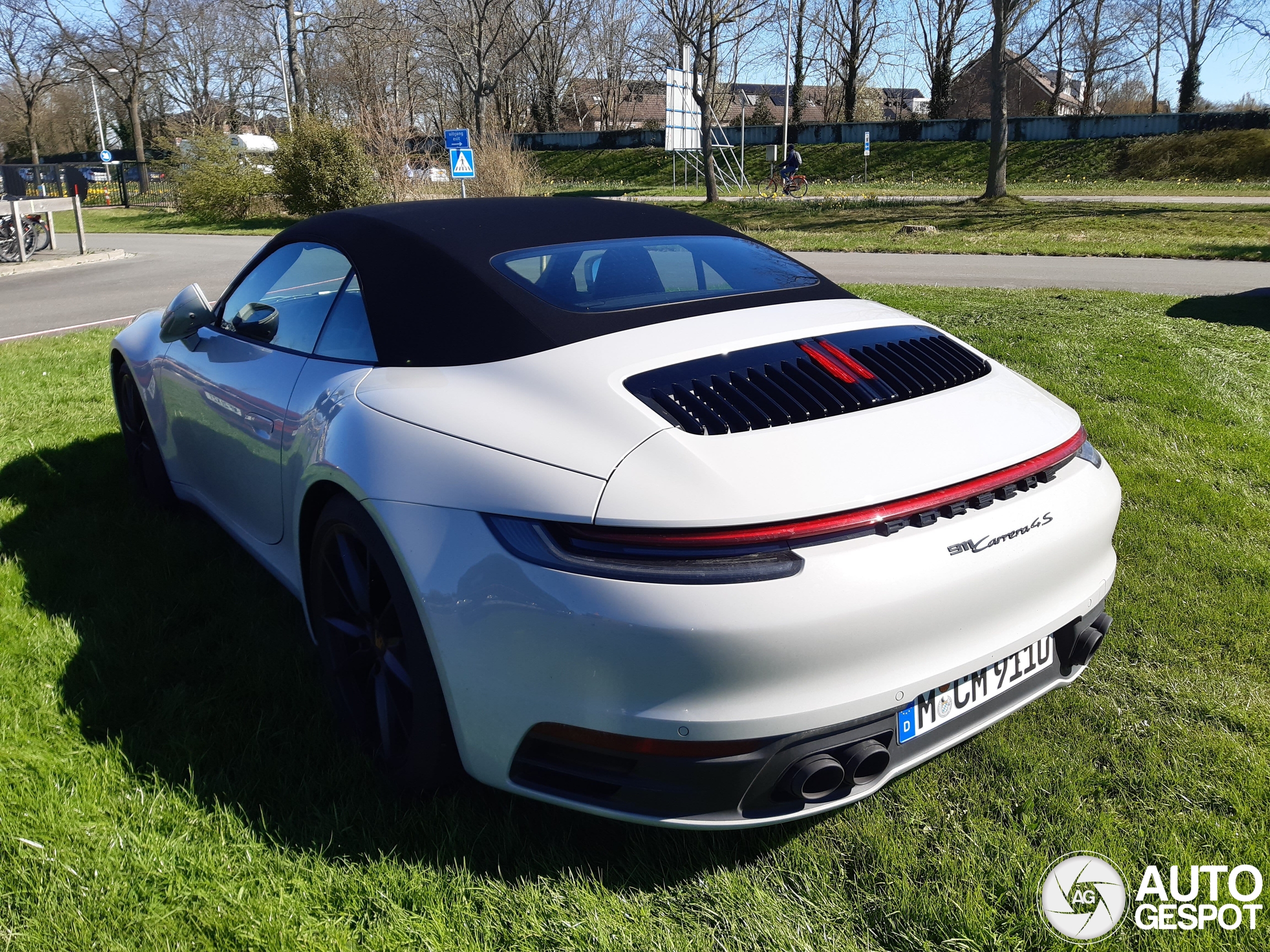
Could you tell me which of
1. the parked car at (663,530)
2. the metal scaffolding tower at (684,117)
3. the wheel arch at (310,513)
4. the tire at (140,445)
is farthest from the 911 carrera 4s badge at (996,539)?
the metal scaffolding tower at (684,117)

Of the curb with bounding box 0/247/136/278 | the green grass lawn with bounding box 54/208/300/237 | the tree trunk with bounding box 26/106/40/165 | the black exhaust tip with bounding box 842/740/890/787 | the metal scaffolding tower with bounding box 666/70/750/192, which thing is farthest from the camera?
the tree trunk with bounding box 26/106/40/165

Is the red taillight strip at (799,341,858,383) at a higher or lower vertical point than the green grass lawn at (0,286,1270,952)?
higher

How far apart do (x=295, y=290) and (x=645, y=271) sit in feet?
4.00

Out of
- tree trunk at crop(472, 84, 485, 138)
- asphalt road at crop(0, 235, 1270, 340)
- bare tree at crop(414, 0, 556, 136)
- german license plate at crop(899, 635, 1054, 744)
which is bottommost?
german license plate at crop(899, 635, 1054, 744)

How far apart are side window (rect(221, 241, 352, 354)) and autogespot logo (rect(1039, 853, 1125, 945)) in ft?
7.99

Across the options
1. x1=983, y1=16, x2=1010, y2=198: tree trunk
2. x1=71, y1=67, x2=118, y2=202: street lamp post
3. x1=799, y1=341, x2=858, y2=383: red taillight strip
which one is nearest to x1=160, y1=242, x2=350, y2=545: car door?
x1=799, y1=341, x2=858, y2=383: red taillight strip

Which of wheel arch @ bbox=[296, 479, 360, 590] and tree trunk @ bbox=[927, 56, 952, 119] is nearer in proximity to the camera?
wheel arch @ bbox=[296, 479, 360, 590]

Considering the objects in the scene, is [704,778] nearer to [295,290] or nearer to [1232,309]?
[295,290]

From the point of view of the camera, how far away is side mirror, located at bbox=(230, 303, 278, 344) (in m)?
3.17

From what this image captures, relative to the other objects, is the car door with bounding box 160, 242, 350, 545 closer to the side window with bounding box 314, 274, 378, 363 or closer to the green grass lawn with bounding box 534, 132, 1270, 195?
the side window with bounding box 314, 274, 378, 363

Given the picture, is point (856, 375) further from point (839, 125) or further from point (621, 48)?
point (621, 48)

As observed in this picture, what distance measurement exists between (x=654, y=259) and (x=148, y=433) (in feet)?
8.77

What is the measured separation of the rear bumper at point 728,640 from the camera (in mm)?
1714

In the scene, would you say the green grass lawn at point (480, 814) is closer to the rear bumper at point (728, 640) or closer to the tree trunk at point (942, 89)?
the rear bumper at point (728, 640)
